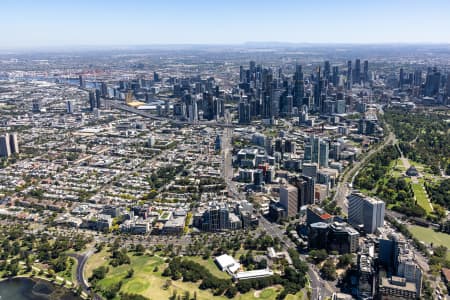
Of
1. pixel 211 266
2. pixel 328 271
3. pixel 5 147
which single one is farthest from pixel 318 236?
pixel 5 147

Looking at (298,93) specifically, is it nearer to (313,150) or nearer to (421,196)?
(313,150)

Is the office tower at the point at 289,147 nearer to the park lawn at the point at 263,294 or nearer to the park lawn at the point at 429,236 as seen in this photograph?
the park lawn at the point at 429,236

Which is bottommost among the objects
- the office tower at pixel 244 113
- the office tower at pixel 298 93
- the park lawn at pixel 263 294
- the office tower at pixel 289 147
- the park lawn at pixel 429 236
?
the park lawn at pixel 263 294

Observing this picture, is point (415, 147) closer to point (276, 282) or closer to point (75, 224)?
point (276, 282)

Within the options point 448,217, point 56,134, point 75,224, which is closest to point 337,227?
point 448,217

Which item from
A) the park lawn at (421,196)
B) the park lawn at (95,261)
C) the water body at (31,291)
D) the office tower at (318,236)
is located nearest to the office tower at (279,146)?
the park lawn at (421,196)

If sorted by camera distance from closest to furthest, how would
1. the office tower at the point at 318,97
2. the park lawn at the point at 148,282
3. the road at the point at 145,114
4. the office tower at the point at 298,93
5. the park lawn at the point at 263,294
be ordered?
the park lawn at the point at 263,294 → the park lawn at the point at 148,282 → the road at the point at 145,114 → the office tower at the point at 318,97 → the office tower at the point at 298,93
